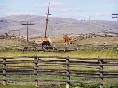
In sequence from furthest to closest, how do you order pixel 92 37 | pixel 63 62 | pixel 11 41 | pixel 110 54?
pixel 92 37
pixel 11 41
pixel 110 54
pixel 63 62

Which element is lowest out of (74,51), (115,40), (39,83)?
(115,40)

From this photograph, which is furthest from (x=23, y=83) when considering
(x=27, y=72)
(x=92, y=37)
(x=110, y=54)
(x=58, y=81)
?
(x=92, y=37)

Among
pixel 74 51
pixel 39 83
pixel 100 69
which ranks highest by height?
pixel 100 69

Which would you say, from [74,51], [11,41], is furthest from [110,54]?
[11,41]

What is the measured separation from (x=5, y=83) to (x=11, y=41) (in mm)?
88355

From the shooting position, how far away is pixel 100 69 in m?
21.0

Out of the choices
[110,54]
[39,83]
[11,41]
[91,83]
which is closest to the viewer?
[91,83]

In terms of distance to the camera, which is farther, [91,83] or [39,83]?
[39,83]

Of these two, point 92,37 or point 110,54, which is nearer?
point 110,54

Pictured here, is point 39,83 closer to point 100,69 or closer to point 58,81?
point 58,81

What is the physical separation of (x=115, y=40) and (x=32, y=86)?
105 m

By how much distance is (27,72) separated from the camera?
22.7 metres

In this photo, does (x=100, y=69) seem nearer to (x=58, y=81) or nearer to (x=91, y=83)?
(x=91, y=83)

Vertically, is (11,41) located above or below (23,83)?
below
